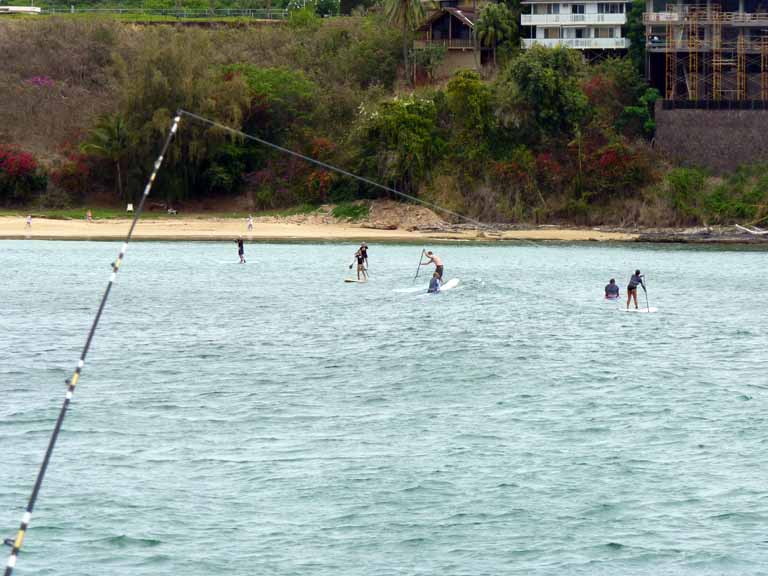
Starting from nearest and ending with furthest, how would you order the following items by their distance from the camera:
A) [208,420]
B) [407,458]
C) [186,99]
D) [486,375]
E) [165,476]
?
[165,476], [407,458], [208,420], [486,375], [186,99]

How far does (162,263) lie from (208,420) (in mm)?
42984

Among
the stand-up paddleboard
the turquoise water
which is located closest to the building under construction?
the stand-up paddleboard

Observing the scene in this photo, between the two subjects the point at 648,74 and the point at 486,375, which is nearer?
the point at 486,375

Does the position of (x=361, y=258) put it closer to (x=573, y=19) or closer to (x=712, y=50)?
(x=712, y=50)

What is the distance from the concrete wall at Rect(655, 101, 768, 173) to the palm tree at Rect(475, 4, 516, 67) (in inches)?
563

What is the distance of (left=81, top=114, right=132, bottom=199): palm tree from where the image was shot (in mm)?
85000

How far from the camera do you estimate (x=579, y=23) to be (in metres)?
92.2

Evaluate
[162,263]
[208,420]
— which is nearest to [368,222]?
[162,263]

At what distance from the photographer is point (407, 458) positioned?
23.3 metres

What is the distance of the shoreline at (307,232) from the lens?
260 feet

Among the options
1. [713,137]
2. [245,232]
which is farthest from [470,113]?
[245,232]

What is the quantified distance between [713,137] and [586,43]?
505 inches

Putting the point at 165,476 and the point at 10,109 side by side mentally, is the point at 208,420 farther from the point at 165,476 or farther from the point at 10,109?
the point at 10,109

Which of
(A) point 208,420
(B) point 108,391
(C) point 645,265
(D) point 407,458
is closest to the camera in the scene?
Result: (D) point 407,458
